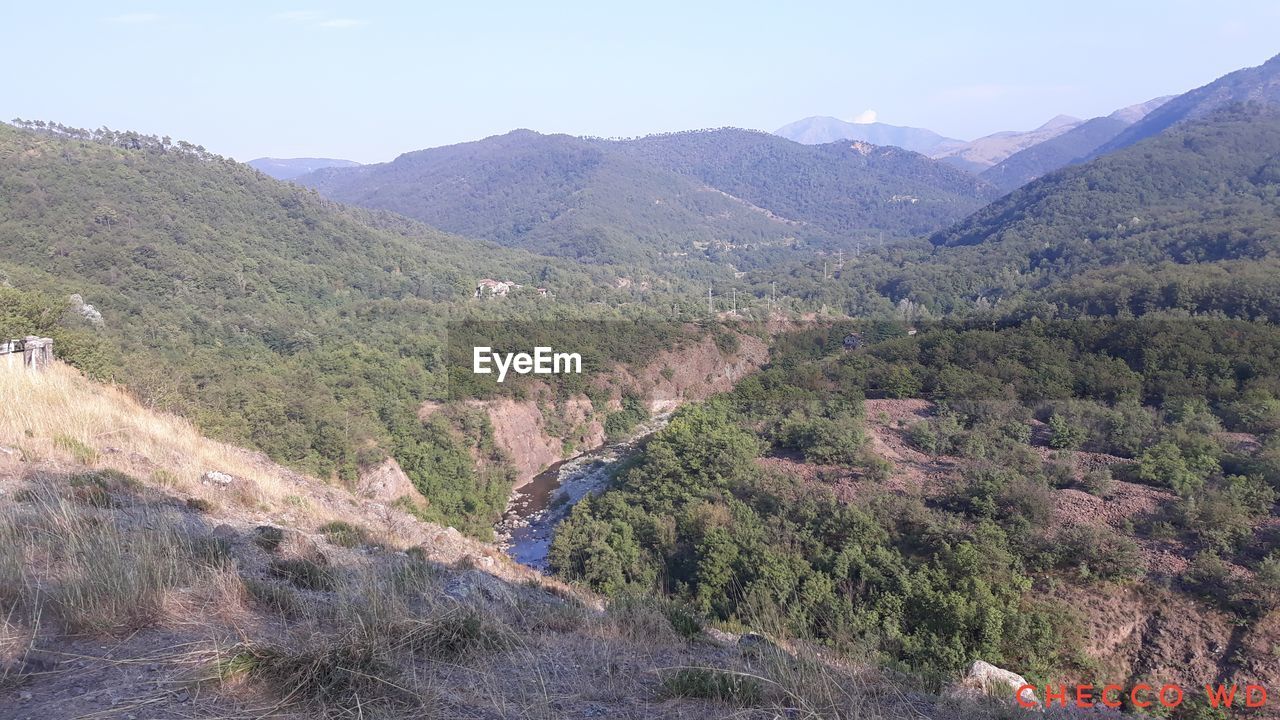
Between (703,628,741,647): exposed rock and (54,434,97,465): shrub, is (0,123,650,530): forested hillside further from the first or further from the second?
(703,628,741,647): exposed rock

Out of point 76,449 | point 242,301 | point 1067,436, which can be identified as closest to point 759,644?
point 76,449

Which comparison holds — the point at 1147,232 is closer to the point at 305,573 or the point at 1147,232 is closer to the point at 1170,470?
the point at 1170,470

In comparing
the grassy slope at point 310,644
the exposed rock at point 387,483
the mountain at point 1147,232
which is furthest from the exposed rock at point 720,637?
the mountain at point 1147,232

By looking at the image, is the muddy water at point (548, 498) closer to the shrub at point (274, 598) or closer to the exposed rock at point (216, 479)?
the exposed rock at point (216, 479)

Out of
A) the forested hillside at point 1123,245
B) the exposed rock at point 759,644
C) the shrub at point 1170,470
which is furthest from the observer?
the forested hillside at point 1123,245

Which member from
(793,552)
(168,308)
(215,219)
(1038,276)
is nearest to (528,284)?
(215,219)

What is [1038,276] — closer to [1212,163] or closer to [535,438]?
[1212,163]
